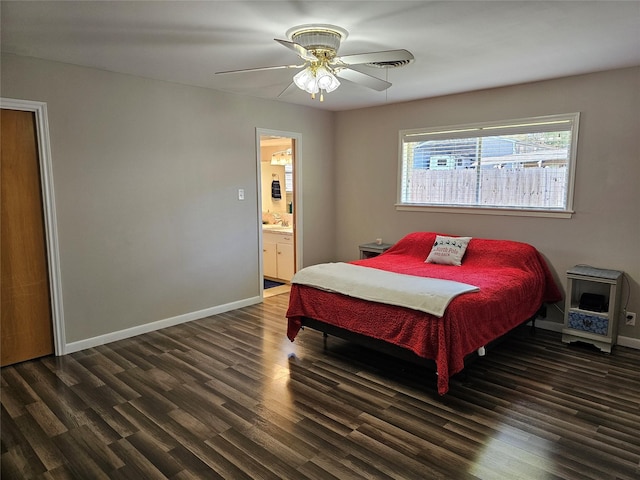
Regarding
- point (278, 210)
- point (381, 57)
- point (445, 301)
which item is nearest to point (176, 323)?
point (445, 301)

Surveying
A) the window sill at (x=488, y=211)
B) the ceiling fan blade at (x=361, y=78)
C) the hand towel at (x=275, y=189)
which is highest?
the ceiling fan blade at (x=361, y=78)

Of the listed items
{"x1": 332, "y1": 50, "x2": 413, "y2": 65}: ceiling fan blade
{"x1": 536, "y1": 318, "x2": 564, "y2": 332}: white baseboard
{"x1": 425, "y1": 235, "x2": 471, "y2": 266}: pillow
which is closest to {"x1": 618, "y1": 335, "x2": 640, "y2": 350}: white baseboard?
{"x1": 536, "y1": 318, "x2": 564, "y2": 332}: white baseboard

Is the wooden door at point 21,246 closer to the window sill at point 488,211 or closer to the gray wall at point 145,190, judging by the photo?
the gray wall at point 145,190

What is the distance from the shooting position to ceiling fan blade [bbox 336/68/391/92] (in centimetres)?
282

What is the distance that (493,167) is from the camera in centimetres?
454

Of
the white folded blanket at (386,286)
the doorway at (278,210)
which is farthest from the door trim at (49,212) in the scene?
the doorway at (278,210)

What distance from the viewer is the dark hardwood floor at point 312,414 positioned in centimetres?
221

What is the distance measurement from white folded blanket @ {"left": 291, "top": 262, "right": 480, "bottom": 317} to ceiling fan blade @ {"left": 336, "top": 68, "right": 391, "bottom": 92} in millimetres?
1507

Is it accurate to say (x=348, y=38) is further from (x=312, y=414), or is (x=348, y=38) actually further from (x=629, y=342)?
(x=629, y=342)

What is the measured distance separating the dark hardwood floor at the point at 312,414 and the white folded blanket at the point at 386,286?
0.64 metres

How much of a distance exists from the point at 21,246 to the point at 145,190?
113 cm

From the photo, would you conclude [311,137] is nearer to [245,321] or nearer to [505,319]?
[245,321]

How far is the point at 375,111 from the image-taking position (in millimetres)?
5457

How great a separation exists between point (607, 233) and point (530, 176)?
89cm
